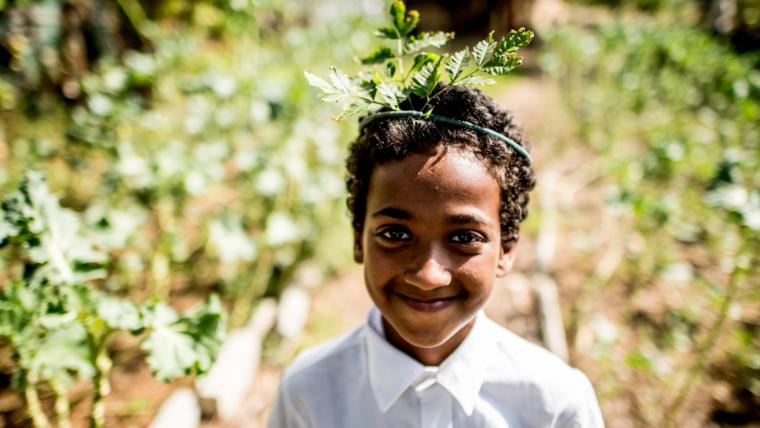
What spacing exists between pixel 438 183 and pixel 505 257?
38 cm

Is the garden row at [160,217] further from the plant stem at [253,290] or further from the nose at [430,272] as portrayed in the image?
the nose at [430,272]

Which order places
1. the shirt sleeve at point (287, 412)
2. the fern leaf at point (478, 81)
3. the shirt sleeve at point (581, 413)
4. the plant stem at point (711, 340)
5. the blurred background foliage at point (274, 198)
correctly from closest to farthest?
the fern leaf at point (478, 81)
the shirt sleeve at point (581, 413)
the shirt sleeve at point (287, 412)
the plant stem at point (711, 340)
the blurred background foliage at point (274, 198)

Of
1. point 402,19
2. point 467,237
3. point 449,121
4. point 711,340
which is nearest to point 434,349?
point 467,237

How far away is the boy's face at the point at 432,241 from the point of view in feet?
3.36

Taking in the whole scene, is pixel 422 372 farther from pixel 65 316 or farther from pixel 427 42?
pixel 65 316

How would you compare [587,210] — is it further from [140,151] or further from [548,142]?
[140,151]

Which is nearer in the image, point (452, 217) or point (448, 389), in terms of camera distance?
point (452, 217)

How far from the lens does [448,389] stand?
1155 millimetres

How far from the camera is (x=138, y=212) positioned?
2752 mm

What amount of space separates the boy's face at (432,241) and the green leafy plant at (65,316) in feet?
1.81

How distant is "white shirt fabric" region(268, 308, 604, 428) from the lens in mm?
1170

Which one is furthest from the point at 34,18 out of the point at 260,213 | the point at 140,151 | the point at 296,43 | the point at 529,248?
the point at 529,248

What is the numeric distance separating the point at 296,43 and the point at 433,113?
4.77m

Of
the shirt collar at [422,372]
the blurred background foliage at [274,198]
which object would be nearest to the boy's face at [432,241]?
the shirt collar at [422,372]
